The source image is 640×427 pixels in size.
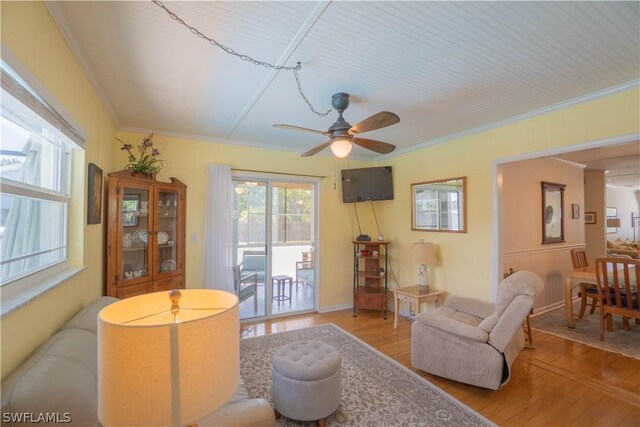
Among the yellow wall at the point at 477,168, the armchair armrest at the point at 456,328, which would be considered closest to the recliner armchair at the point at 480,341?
the armchair armrest at the point at 456,328

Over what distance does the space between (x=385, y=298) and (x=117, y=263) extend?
3.43 m

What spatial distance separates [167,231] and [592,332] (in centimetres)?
540

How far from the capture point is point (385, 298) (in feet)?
14.2

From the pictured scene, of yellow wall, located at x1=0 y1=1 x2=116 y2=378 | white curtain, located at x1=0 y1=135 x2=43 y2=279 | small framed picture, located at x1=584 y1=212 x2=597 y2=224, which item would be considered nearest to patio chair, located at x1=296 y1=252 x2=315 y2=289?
yellow wall, located at x1=0 y1=1 x2=116 y2=378

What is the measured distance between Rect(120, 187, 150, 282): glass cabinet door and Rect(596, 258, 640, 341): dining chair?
522cm

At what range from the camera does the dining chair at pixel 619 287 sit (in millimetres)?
3180

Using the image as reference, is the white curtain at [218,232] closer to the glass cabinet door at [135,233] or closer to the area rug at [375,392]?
the glass cabinet door at [135,233]

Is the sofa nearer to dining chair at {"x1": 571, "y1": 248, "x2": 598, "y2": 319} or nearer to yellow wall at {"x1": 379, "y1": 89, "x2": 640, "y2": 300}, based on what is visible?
yellow wall at {"x1": 379, "y1": 89, "x2": 640, "y2": 300}

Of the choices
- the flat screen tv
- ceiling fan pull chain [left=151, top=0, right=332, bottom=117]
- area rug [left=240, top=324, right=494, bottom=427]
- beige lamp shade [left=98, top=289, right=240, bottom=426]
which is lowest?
area rug [left=240, top=324, right=494, bottom=427]

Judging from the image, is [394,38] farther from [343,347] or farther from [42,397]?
[343,347]

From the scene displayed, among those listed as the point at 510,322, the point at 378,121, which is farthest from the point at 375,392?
the point at 378,121

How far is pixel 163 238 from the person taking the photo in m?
3.32

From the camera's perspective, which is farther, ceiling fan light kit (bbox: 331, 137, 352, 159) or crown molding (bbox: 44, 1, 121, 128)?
ceiling fan light kit (bbox: 331, 137, 352, 159)

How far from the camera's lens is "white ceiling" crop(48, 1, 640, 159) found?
5.20 feet
